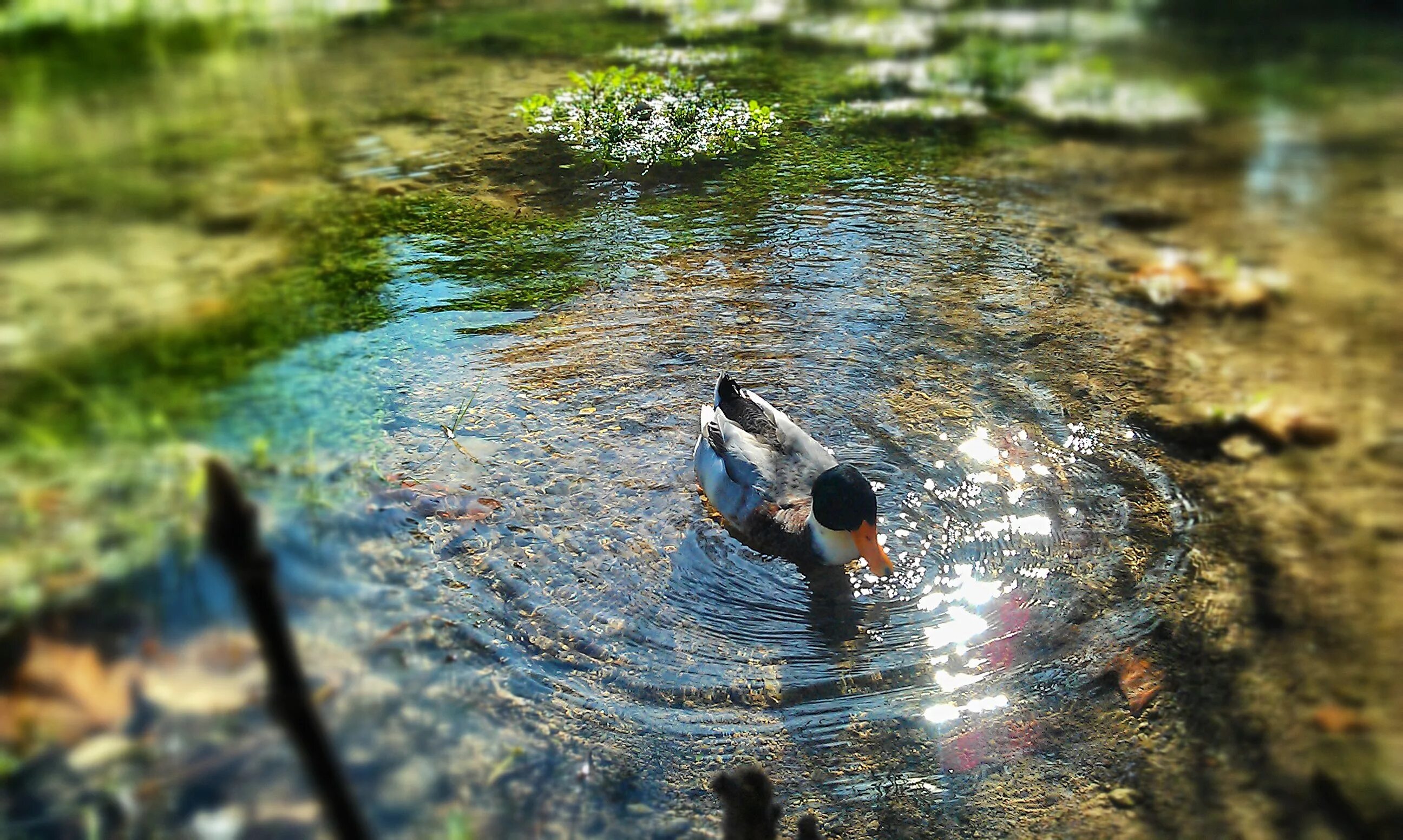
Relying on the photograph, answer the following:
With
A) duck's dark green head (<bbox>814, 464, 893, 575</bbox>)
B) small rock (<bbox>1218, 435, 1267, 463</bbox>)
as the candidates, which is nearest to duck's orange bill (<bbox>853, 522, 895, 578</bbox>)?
duck's dark green head (<bbox>814, 464, 893, 575</bbox>)

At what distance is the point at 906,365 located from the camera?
4.83 metres

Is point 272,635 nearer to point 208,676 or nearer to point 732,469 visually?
point 208,676

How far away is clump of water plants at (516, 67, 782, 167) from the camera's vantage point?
22.5 ft

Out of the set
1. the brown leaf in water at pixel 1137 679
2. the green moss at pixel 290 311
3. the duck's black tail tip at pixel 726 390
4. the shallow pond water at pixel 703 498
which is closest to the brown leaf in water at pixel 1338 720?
the shallow pond water at pixel 703 498

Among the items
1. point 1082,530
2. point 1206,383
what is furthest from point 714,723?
point 1206,383

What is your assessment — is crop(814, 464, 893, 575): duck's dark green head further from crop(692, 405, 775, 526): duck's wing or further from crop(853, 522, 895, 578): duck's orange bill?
crop(692, 405, 775, 526): duck's wing

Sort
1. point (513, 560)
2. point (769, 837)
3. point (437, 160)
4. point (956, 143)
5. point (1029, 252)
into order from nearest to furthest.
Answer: point (769, 837)
point (513, 560)
point (1029, 252)
point (437, 160)
point (956, 143)

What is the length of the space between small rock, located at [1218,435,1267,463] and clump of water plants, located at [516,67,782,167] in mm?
3898

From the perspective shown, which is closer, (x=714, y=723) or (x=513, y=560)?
(x=714, y=723)

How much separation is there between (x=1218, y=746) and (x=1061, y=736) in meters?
0.44

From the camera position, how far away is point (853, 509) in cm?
376

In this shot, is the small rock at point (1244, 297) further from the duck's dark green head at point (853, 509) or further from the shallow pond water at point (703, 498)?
the duck's dark green head at point (853, 509)

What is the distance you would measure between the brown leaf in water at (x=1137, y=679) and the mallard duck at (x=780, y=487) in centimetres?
89

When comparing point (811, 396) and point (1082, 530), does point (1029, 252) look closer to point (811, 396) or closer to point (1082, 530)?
point (811, 396)
